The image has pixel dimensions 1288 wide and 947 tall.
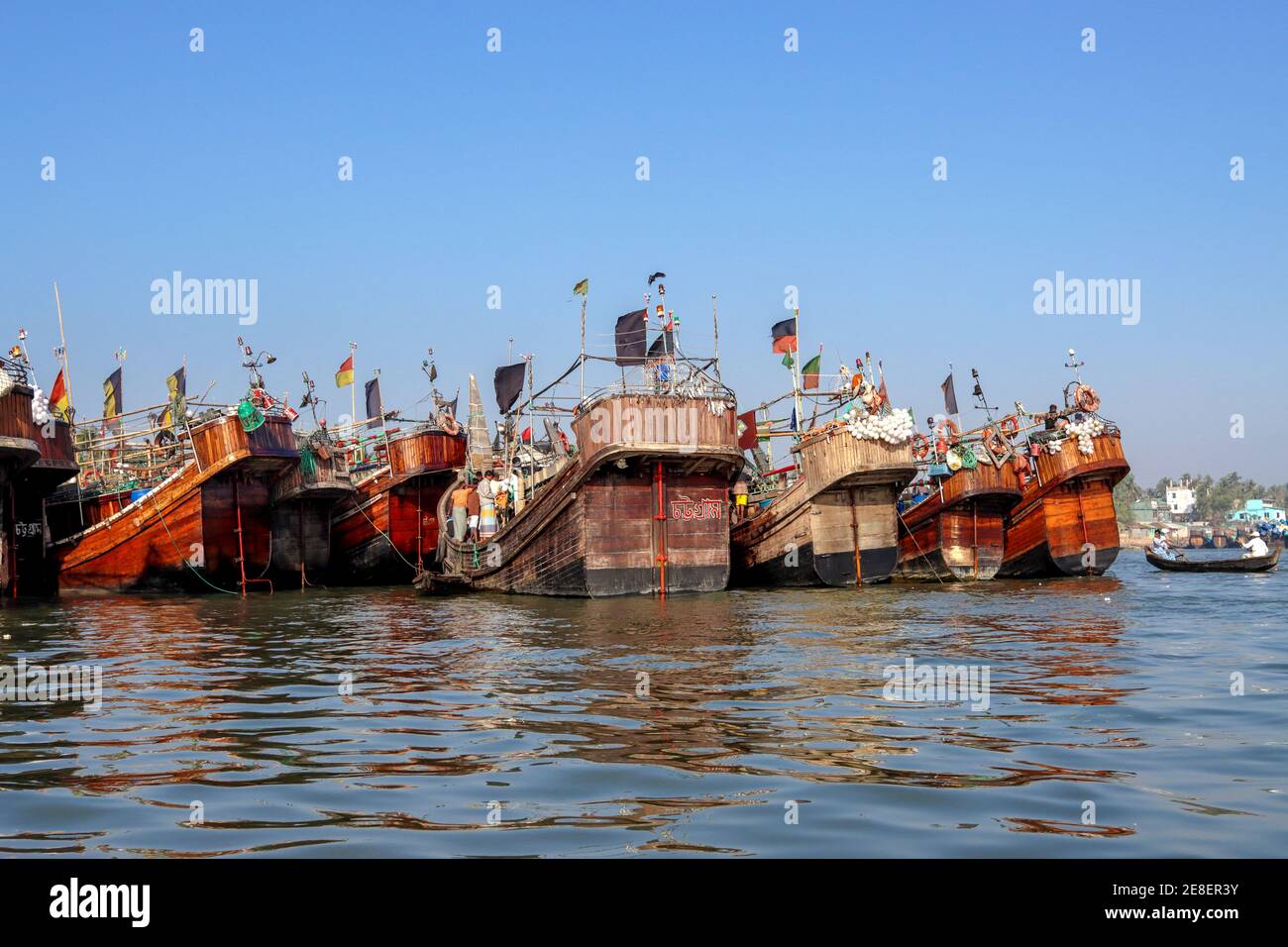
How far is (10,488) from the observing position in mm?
27109

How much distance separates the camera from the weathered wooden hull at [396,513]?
37.9m

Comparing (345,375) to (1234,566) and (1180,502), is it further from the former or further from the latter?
(1180,502)

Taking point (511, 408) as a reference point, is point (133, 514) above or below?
below

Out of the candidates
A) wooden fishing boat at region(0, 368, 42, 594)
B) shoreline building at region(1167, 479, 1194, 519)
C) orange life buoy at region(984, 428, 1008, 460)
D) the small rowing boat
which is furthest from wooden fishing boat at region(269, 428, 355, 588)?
shoreline building at region(1167, 479, 1194, 519)

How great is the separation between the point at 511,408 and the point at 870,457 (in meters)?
10.0

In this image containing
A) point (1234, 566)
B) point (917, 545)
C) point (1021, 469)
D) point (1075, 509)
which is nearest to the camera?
point (1075, 509)

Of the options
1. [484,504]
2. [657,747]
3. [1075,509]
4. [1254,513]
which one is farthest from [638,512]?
[1254,513]

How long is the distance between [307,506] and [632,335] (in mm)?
12326

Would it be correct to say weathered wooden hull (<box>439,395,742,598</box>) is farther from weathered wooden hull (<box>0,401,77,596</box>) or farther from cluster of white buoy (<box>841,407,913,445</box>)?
weathered wooden hull (<box>0,401,77,596</box>)

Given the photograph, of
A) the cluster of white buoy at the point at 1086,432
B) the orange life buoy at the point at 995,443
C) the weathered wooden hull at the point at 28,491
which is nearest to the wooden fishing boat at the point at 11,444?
the weathered wooden hull at the point at 28,491

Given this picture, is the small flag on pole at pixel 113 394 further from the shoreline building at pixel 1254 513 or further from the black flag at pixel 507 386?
the shoreline building at pixel 1254 513

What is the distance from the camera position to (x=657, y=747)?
29.4ft

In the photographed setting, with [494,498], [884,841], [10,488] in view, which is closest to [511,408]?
[494,498]
